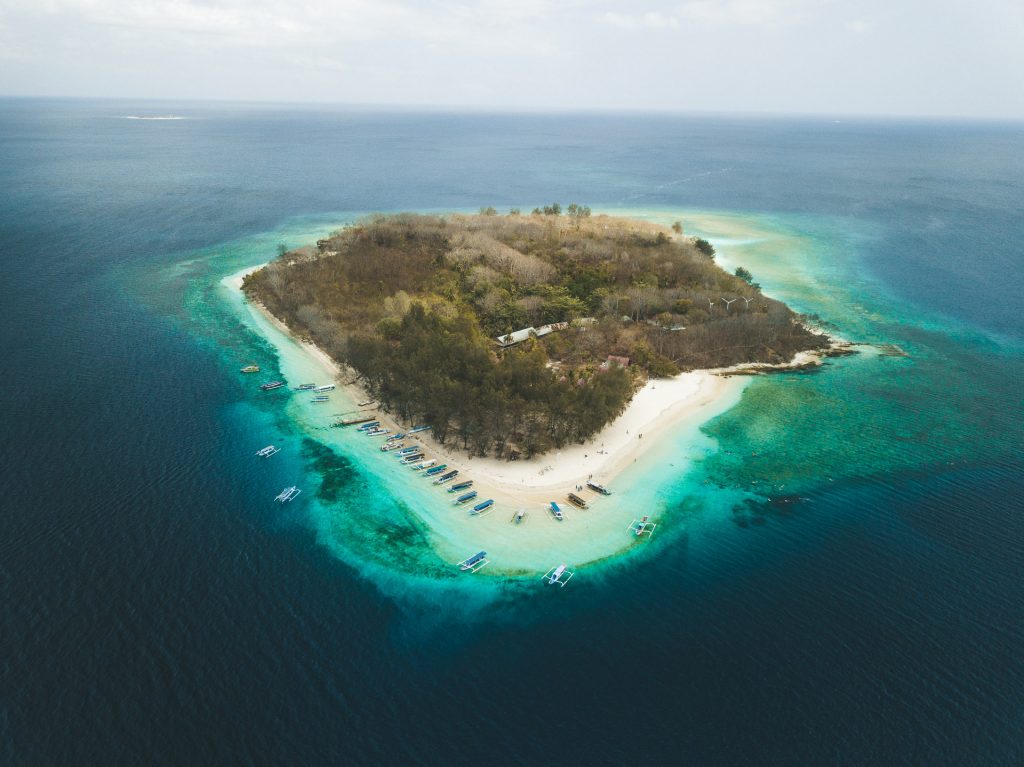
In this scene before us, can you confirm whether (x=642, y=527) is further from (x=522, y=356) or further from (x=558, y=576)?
(x=522, y=356)

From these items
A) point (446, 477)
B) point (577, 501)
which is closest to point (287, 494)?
point (446, 477)

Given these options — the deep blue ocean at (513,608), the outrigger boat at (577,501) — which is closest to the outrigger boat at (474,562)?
the deep blue ocean at (513,608)

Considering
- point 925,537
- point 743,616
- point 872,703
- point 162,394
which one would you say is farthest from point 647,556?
point 162,394

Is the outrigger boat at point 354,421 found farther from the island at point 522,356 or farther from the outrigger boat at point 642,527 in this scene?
the outrigger boat at point 642,527

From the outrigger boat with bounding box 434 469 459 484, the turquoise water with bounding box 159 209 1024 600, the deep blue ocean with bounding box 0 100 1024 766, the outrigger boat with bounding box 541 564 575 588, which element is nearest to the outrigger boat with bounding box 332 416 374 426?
the turquoise water with bounding box 159 209 1024 600

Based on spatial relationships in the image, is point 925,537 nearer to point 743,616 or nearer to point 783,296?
point 743,616

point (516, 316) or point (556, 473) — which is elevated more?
point (516, 316)

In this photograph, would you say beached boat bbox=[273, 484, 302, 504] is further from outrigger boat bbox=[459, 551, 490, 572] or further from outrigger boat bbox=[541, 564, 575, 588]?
outrigger boat bbox=[541, 564, 575, 588]
